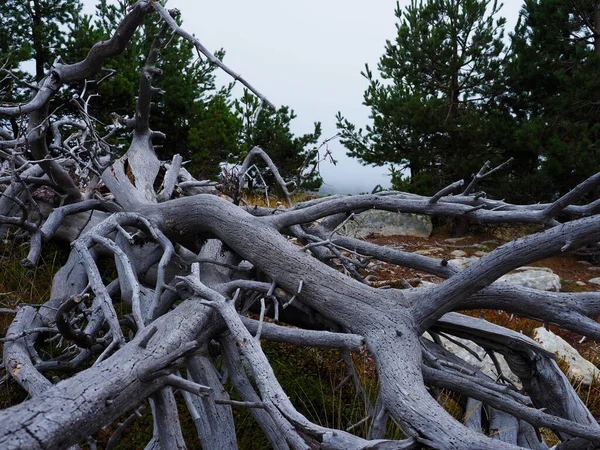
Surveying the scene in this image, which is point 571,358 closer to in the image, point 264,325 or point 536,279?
point 536,279

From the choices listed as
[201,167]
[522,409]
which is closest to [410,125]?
[201,167]

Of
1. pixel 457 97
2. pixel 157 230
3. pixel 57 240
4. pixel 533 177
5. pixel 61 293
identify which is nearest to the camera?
pixel 157 230

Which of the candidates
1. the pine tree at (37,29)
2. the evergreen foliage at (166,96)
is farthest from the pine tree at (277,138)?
the pine tree at (37,29)

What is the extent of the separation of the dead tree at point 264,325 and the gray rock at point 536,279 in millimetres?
4150

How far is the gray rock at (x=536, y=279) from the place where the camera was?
23.2ft

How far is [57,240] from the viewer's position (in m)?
4.91

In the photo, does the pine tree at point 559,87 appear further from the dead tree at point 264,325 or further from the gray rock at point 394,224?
the dead tree at point 264,325

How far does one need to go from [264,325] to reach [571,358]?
387cm

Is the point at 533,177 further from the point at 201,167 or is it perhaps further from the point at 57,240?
the point at 57,240

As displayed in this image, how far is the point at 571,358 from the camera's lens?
501 cm

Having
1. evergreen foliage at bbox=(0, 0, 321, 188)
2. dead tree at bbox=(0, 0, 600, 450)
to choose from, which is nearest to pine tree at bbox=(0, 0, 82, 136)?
evergreen foliage at bbox=(0, 0, 321, 188)

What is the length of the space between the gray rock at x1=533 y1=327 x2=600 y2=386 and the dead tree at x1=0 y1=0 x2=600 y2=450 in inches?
92.3

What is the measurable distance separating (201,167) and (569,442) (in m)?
10.4

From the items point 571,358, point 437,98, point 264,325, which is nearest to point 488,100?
Answer: point 437,98
